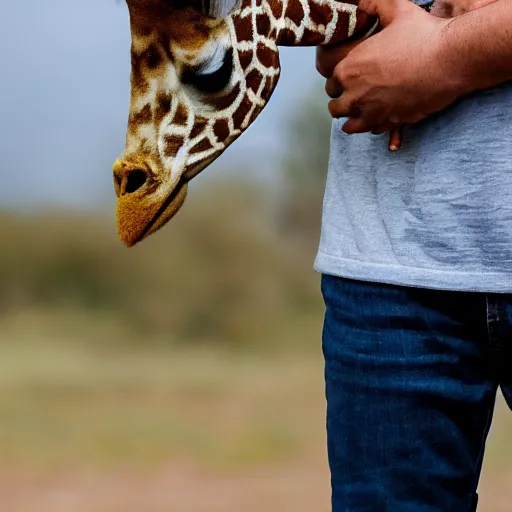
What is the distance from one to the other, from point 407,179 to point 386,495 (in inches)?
9.3

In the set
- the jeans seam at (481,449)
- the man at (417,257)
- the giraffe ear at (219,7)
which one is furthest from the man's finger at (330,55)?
the jeans seam at (481,449)

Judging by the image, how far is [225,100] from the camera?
655 mm

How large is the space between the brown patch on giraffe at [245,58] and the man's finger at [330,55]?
0.08 metres

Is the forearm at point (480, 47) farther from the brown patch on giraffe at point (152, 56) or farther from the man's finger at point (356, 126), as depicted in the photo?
the brown patch on giraffe at point (152, 56)

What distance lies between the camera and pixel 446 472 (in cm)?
71

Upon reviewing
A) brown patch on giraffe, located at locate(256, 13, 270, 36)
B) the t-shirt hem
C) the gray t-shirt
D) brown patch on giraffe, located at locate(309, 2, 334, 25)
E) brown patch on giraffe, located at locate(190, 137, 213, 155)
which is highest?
brown patch on giraffe, located at locate(309, 2, 334, 25)

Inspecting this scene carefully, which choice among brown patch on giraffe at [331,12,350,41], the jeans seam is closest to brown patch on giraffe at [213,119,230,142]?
brown patch on giraffe at [331,12,350,41]

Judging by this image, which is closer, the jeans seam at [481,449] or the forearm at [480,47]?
the forearm at [480,47]

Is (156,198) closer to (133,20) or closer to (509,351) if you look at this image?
(133,20)

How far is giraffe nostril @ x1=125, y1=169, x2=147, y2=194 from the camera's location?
25.0 inches

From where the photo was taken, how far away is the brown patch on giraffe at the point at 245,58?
2.13 feet

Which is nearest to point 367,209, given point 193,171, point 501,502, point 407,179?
point 407,179

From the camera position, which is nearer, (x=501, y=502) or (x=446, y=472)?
(x=446, y=472)

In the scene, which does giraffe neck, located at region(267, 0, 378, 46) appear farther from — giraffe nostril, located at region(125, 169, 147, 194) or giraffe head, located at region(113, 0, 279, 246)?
giraffe nostril, located at region(125, 169, 147, 194)
